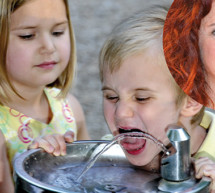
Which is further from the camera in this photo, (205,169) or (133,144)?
(133,144)

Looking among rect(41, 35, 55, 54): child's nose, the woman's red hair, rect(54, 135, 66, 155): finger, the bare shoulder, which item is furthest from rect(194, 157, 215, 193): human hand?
the bare shoulder

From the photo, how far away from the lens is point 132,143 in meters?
0.97

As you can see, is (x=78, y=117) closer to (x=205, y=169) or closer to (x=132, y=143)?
(x=132, y=143)

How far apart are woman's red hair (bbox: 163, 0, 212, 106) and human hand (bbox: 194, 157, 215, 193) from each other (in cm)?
12

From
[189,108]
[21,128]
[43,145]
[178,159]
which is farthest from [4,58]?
[178,159]

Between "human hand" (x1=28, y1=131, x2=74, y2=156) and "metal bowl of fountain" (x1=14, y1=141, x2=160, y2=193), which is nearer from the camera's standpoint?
"metal bowl of fountain" (x1=14, y1=141, x2=160, y2=193)

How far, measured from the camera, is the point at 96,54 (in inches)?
114

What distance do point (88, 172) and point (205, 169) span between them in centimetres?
24

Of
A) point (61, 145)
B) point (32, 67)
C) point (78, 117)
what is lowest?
point (78, 117)

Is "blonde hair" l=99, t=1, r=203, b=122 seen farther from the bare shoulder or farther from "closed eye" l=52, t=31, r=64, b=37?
the bare shoulder

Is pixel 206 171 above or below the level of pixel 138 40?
below

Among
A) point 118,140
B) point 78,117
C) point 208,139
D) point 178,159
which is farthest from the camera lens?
point 78,117

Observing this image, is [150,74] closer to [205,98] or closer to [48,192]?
[205,98]

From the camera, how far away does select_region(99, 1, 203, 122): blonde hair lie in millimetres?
982
